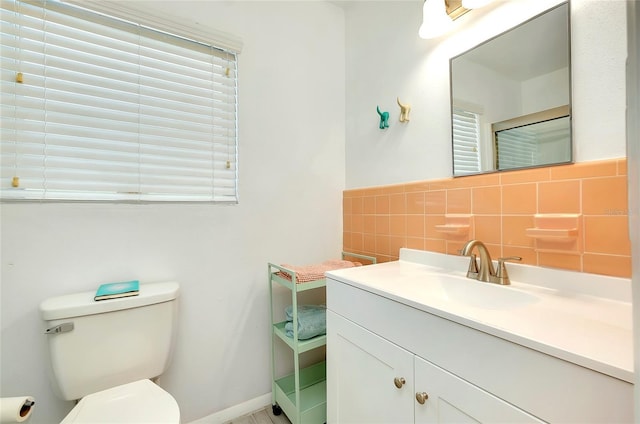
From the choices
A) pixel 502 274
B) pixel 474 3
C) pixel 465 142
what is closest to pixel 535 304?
pixel 502 274

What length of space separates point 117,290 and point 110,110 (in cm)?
76

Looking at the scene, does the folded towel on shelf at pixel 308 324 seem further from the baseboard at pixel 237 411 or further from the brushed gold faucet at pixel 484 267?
the brushed gold faucet at pixel 484 267

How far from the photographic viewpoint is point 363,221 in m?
1.61

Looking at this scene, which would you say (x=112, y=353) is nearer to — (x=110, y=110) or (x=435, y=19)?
(x=110, y=110)

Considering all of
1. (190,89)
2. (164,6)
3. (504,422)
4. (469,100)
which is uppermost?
(164,6)

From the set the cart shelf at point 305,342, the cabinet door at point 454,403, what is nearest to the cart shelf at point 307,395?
the cart shelf at point 305,342

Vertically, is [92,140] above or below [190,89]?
below

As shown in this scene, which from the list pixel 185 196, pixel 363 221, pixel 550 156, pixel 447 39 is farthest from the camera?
pixel 363 221

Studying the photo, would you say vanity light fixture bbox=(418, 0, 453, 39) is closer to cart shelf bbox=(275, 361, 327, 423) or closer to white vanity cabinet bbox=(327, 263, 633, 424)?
white vanity cabinet bbox=(327, 263, 633, 424)

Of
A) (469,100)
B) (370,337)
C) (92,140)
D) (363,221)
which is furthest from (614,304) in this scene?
(92,140)

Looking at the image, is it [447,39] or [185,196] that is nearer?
[447,39]

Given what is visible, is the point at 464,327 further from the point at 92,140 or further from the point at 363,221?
the point at 92,140

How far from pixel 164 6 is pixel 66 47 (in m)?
0.46

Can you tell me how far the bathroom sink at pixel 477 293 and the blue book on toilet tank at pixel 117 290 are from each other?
1.16 m
